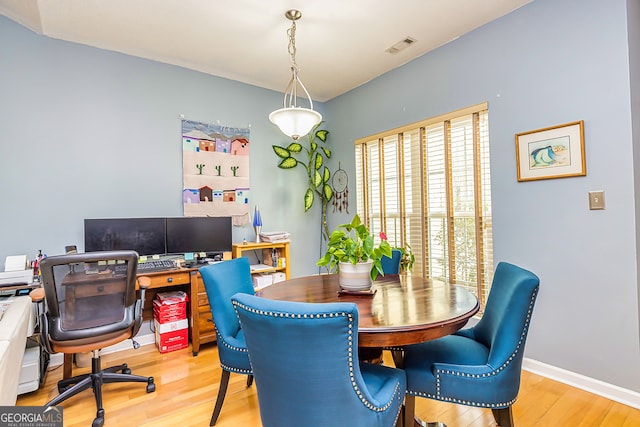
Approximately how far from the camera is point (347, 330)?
3.48 ft

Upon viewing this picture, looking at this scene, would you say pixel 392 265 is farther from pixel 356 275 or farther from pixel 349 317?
pixel 349 317

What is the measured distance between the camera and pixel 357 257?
183cm

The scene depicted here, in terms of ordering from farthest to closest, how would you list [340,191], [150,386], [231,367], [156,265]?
[340,191] → [156,265] → [150,386] → [231,367]

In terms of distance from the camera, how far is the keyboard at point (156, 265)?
9.40 ft

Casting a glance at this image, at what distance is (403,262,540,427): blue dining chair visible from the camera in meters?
1.43

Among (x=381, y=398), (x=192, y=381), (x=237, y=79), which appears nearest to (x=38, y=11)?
(x=237, y=79)

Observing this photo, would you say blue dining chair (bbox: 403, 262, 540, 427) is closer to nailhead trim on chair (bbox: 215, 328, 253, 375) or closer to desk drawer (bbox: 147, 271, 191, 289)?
nailhead trim on chair (bbox: 215, 328, 253, 375)

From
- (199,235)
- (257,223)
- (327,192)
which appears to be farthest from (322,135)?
(199,235)

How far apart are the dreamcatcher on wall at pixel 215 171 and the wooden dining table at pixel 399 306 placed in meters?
1.66

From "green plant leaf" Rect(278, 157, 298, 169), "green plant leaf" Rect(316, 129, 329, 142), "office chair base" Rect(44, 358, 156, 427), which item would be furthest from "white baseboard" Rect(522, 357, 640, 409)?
"green plant leaf" Rect(316, 129, 329, 142)

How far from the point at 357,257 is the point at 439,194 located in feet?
5.34

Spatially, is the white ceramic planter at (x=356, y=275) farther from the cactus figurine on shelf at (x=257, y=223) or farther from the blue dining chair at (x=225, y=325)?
the cactus figurine on shelf at (x=257, y=223)

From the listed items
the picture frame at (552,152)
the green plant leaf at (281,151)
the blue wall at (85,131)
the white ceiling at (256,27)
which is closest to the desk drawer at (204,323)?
the blue wall at (85,131)

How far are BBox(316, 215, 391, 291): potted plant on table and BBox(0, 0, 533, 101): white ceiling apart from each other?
1.75 metres
